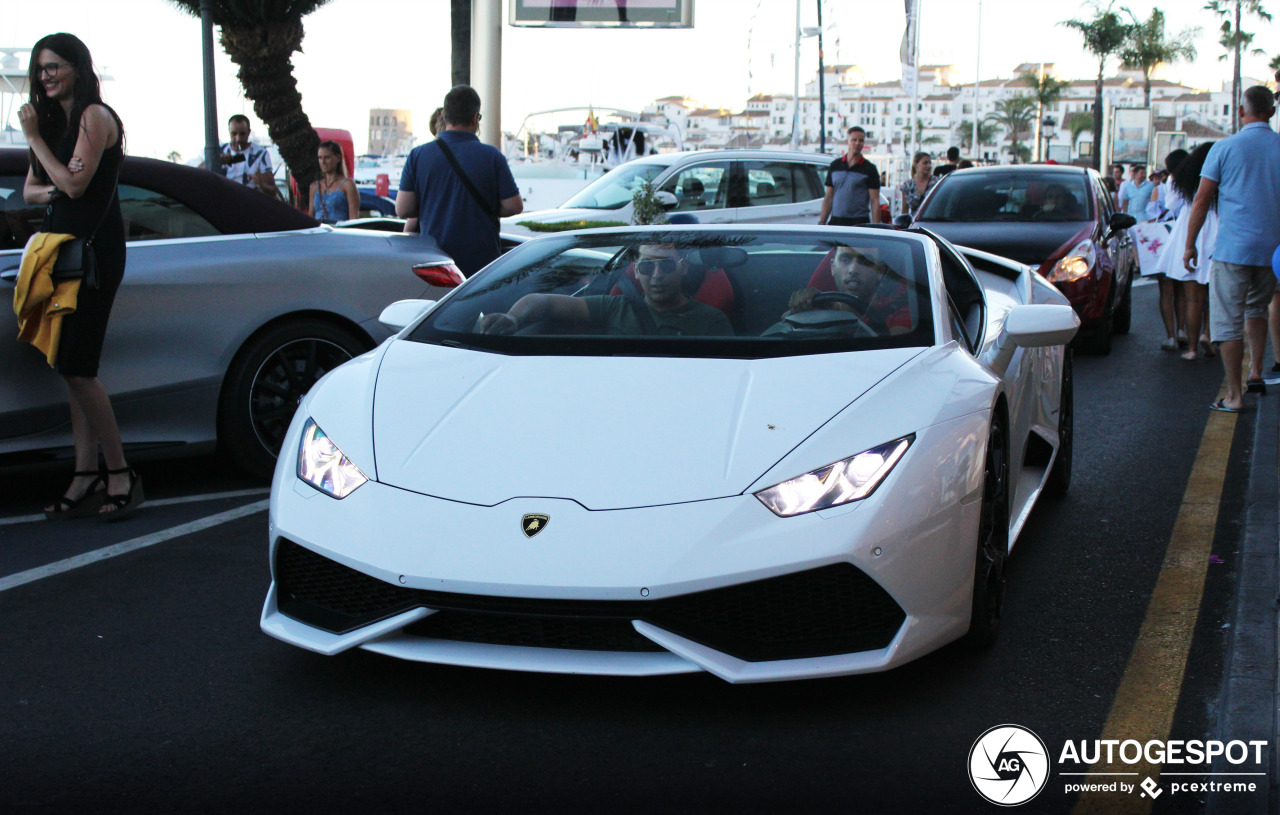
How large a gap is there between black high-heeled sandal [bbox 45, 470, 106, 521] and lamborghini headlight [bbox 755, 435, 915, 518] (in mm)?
3103

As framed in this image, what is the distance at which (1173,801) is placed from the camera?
276cm

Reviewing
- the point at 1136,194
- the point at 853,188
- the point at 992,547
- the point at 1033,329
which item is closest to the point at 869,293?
the point at 1033,329

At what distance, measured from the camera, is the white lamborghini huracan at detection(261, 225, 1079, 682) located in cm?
298

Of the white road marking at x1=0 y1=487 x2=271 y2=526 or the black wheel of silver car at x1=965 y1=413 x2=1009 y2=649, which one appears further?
the white road marking at x1=0 y1=487 x2=271 y2=526

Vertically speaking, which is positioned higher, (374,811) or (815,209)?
(815,209)

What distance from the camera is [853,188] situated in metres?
12.7

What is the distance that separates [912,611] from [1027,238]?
768 centimetres

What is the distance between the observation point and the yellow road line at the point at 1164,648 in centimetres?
290

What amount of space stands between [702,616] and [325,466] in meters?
1.07

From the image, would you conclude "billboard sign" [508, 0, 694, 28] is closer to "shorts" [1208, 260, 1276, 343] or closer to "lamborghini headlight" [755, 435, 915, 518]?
"shorts" [1208, 260, 1276, 343]

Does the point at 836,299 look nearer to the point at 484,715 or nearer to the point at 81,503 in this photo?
the point at 484,715

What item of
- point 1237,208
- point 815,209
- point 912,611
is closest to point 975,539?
point 912,611

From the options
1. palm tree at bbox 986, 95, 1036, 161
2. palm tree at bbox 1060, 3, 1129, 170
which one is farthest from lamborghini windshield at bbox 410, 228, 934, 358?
palm tree at bbox 986, 95, 1036, 161

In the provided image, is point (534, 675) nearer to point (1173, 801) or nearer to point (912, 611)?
point (912, 611)
